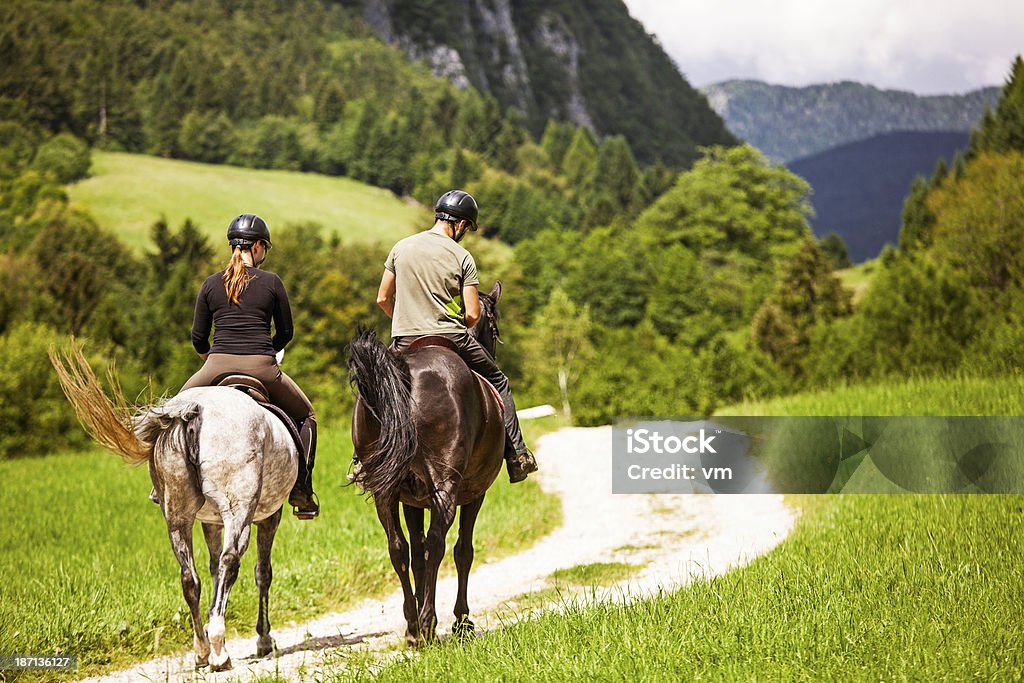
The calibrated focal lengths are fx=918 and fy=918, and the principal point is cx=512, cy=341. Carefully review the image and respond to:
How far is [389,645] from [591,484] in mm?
9072

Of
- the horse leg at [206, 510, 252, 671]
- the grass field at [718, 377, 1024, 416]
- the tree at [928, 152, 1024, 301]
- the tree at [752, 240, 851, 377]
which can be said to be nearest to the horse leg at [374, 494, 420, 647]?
the horse leg at [206, 510, 252, 671]

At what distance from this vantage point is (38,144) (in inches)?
4626

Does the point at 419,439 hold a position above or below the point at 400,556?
above

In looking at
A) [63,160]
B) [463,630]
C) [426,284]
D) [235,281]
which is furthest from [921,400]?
[63,160]

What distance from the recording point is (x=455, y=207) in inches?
284

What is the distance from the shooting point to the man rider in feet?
22.9

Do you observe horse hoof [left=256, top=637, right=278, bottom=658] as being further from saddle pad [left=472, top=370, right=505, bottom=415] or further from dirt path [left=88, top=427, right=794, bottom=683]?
saddle pad [left=472, top=370, right=505, bottom=415]

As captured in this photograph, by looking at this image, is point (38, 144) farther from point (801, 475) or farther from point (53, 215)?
point (801, 475)

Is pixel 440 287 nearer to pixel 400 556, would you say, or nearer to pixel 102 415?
pixel 400 556

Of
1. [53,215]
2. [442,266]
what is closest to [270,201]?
[53,215]

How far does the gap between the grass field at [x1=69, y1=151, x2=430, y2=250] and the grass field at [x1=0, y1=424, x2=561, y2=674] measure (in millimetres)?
72846

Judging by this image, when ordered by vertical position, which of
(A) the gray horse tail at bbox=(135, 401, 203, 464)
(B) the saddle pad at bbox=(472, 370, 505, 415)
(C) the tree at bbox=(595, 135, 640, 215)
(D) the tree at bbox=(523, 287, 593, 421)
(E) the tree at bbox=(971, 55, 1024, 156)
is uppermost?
(C) the tree at bbox=(595, 135, 640, 215)

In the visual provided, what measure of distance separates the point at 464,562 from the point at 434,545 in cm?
63

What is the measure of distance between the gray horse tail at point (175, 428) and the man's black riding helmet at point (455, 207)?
2416mm
